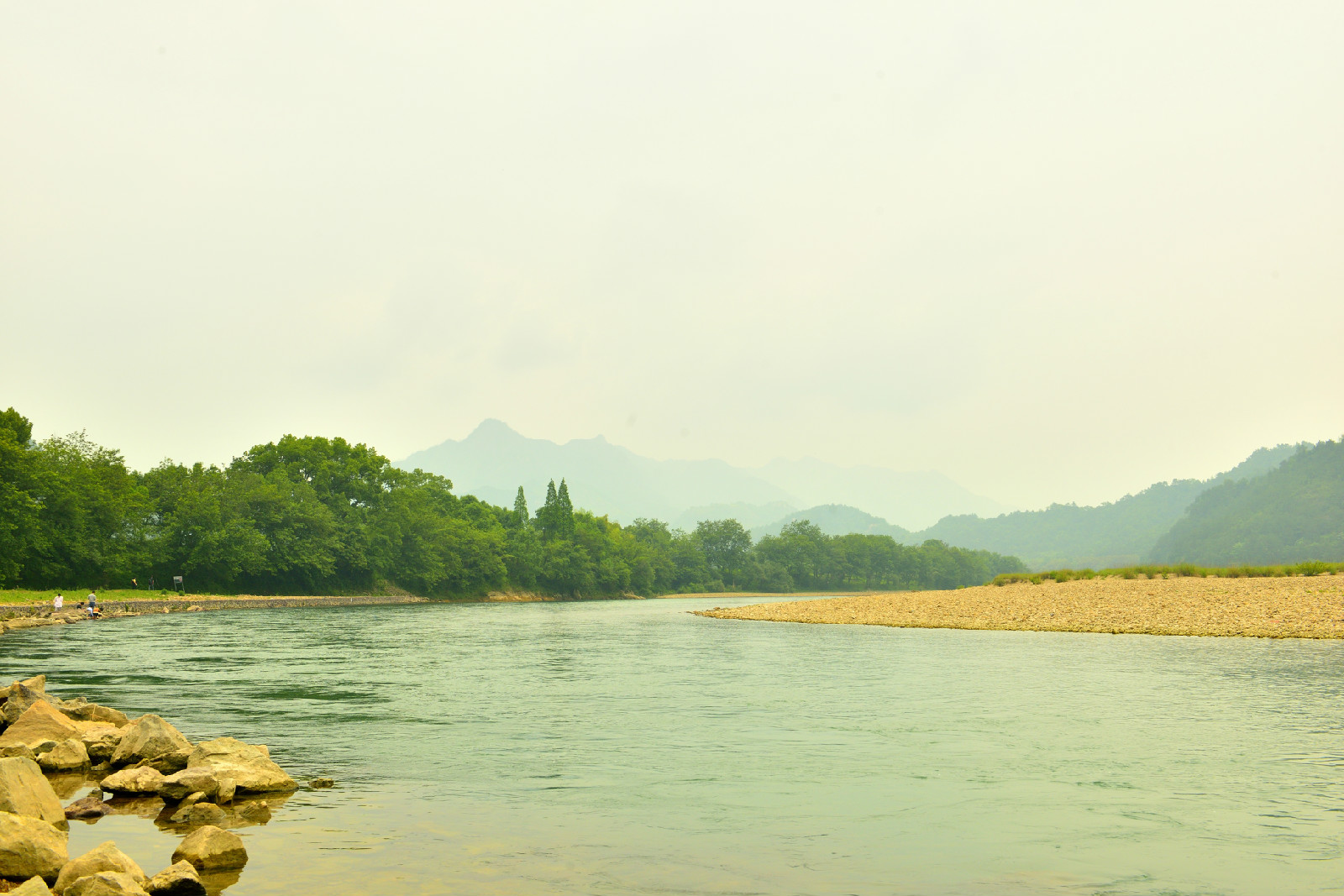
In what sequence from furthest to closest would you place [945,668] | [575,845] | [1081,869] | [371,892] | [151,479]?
[151,479] < [945,668] < [575,845] < [1081,869] < [371,892]

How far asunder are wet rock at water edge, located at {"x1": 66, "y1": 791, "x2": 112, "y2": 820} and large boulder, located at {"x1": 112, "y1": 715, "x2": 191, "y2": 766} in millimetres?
1859

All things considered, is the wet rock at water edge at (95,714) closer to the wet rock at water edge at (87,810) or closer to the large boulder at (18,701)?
the large boulder at (18,701)

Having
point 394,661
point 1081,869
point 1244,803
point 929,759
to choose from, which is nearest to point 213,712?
point 394,661

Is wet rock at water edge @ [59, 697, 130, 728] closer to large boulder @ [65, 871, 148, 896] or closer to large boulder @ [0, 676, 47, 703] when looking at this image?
large boulder @ [0, 676, 47, 703]

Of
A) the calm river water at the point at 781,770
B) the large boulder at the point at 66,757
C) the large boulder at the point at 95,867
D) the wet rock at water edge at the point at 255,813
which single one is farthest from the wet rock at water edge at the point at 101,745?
the large boulder at the point at 95,867

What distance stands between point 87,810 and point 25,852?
3467mm

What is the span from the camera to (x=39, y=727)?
17.2 metres

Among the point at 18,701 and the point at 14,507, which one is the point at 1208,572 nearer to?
the point at 18,701

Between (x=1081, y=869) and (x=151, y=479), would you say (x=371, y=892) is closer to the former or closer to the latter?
(x=1081, y=869)

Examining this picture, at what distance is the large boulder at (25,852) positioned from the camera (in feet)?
33.5

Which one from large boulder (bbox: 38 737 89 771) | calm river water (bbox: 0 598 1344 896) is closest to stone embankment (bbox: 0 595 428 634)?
calm river water (bbox: 0 598 1344 896)

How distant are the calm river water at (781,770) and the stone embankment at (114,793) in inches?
21.5

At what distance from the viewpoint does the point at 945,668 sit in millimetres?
33250

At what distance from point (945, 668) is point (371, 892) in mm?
27299
